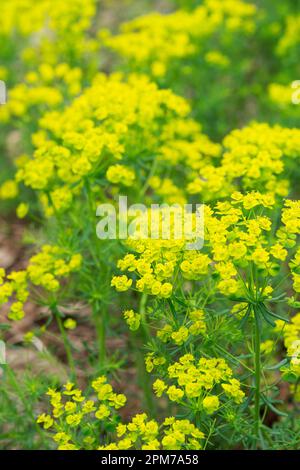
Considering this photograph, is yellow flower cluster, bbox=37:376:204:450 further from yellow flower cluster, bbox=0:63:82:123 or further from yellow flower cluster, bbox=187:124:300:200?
yellow flower cluster, bbox=0:63:82:123

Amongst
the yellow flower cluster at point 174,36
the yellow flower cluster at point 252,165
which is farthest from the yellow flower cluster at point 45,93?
the yellow flower cluster at point 252,165

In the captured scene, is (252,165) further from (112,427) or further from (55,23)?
(55,23)

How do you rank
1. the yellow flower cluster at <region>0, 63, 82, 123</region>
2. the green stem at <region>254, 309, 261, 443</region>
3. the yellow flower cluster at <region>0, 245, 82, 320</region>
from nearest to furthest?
the green stem at <region>254, 309, 261, 443</region> → the yellow flower cluster at <region>0, 245, 82, 320</region> → the yellow flower cluster at <region>0, 63, 82, 123</region>

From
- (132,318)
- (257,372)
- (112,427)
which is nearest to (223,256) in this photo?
(132,318)

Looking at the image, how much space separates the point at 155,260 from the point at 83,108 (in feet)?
4.12

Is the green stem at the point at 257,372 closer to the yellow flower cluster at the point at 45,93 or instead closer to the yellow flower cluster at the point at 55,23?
the yellow flower cluster at the point at 45,93

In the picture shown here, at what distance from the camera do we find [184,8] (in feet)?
17.7

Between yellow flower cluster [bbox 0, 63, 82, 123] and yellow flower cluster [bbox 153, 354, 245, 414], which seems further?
yellow flower cluster [bbox 0, 63, 82, 123]

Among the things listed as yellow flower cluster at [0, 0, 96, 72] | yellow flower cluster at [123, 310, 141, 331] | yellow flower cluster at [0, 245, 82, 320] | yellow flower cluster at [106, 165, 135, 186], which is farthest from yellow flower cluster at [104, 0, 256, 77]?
yellow flower cluster at [123, 310, 141, 331]


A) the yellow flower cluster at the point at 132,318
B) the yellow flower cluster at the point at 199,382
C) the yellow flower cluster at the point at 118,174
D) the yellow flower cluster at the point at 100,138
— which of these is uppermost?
the yellow flower cluster at the point at 100,138

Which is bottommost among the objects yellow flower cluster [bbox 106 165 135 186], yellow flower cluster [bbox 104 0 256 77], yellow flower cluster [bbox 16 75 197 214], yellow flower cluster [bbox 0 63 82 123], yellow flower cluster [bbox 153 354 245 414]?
yellow flower cluster [bbox 153 354 245 414]
